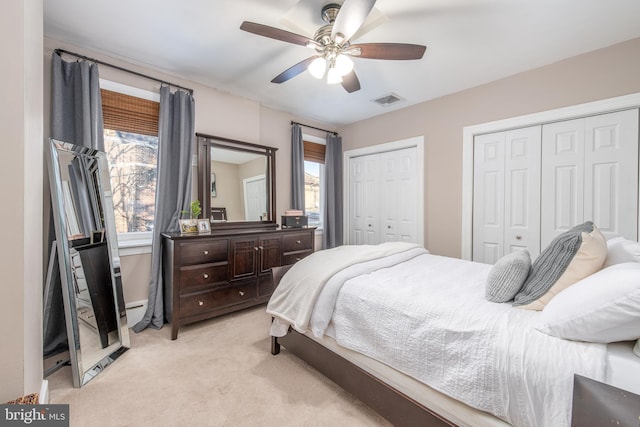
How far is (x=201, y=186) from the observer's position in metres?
3.05

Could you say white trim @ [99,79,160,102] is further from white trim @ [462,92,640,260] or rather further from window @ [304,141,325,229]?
white trim @ [462,92,640,260]

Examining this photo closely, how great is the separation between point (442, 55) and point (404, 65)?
0.35 m

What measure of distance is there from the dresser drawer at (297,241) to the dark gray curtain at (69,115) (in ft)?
6.48

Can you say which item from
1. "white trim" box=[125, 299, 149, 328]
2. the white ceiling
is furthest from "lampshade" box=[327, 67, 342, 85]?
"white trim" box=[125, 299, 149, 328]

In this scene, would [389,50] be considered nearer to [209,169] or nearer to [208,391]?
[209,169]

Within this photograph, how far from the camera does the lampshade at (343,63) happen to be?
190cm

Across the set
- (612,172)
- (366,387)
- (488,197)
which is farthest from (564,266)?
(488,197)

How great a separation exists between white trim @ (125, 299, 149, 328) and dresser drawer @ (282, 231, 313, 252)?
1.53 m

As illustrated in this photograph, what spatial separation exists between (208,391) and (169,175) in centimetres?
203

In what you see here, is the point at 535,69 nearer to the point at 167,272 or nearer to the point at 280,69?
the point at 280,69

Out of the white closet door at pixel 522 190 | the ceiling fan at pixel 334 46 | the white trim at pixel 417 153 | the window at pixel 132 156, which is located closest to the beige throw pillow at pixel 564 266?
the ceiling fan at pixel 334 46

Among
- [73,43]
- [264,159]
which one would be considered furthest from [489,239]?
[73,43]

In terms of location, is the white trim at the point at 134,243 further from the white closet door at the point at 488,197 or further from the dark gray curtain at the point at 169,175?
the white closet door at the point at 488,197

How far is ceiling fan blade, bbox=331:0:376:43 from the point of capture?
141 cm
